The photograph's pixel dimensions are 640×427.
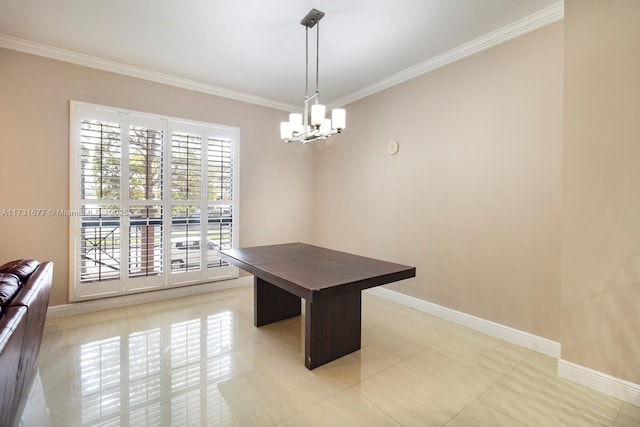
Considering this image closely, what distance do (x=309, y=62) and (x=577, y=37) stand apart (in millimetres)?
2295

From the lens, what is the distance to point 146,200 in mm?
3518

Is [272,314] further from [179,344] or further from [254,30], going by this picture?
[254,30]

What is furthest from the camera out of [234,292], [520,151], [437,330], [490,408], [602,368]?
[234,292]

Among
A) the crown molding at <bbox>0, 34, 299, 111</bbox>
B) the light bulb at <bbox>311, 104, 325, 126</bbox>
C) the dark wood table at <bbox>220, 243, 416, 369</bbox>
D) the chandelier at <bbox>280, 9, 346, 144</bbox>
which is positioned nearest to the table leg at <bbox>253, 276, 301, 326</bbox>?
the dark wood table at <bbox>220, 243, 416, 369</bbox>

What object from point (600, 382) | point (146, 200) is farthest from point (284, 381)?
point (146, 200)

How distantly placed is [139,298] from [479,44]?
4623 mm

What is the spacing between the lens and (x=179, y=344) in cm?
257

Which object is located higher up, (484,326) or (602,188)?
(602,188)

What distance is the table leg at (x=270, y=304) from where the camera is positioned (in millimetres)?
2967

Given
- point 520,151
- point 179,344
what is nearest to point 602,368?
point 520,151

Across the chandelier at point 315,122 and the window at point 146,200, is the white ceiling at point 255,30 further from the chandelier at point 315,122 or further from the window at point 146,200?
the window at point 146,200

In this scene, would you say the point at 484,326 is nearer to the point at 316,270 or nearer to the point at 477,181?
the point at 477,181

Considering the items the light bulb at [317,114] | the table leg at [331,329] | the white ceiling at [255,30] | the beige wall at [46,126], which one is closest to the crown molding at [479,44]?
the white ceiling at [255,30]

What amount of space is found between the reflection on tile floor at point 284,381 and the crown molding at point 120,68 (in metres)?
2.75
